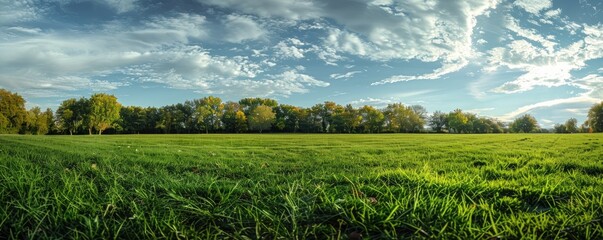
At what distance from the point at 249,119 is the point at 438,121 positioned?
227ft

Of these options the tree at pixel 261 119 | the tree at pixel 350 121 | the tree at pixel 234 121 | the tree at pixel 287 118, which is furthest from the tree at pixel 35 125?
the tree at pixel 350 121

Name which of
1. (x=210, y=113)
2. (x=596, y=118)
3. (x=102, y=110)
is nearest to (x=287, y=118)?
(x=210, y=113)

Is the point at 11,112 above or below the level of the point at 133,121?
above

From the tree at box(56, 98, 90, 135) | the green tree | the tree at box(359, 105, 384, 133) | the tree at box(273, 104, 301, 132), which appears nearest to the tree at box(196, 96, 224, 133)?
the tree at box(273, 104, 301, 132)

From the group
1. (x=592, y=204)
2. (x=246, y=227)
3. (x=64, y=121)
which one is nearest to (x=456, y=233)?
(x=246, y=227)

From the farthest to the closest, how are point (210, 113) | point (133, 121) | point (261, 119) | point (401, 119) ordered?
1. point (401, 119)
2. point (210, 113)
3. point (133, 121)
4. point (261, 119)

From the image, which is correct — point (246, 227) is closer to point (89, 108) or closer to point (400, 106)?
point (89, 108)

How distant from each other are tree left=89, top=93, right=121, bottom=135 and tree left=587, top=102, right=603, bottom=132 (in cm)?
11560

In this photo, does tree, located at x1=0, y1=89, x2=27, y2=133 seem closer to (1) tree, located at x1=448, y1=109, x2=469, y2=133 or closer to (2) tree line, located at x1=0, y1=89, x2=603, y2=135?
(2) tree line, located at x1=0, y1=89, x2=603, y2=135

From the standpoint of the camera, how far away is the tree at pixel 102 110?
75000 mm

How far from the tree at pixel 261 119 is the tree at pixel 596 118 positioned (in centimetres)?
7976

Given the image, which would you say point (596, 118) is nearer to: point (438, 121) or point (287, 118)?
point (438, 121)

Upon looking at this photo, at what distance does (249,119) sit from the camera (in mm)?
91062

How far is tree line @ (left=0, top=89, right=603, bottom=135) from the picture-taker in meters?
78.6
